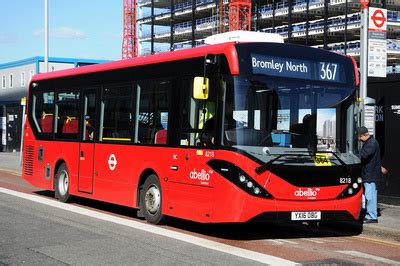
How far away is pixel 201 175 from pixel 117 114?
3180 millimetres

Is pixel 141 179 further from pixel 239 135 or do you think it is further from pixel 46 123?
pixel 46 123

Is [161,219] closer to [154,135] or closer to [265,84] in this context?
[154,135]

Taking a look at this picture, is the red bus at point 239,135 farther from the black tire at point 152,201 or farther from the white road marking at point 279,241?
the white road marking at point 279,241

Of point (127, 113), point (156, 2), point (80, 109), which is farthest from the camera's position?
point (156, 2)

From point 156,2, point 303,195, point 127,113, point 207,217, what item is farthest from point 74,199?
point 156,2

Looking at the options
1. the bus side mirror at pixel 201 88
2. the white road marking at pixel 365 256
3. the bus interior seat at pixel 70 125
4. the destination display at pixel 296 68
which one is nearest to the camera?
the white road marking at pixel 365 256

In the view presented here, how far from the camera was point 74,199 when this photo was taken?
588 inches

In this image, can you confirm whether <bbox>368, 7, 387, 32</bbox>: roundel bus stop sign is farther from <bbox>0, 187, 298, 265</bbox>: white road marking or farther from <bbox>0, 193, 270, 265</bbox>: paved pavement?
<bbox>0, 193, 270, 265</bbox>: paved pavement

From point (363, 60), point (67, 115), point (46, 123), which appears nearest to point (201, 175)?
point (363, 60)

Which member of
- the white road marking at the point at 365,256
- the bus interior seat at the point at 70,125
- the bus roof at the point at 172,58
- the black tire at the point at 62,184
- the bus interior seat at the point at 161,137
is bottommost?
the white road marking at the point at 365,256

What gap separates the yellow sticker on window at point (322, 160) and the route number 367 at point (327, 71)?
4.27ft

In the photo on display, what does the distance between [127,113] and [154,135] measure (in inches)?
42.9

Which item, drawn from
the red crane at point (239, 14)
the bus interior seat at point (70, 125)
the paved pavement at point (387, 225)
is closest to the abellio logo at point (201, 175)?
the paved pavement at point (387, 225)

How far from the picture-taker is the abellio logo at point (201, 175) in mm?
9484
